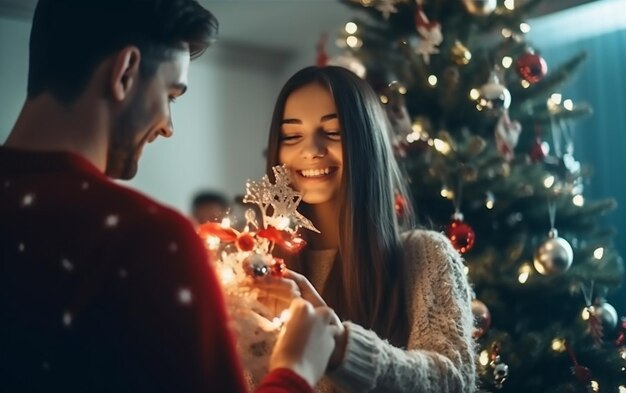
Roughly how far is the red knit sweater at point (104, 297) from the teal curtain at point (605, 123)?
Answer: 2.42 meters

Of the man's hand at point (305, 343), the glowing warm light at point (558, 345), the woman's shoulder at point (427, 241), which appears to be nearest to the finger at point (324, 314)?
the man's hand at point (305, 343)

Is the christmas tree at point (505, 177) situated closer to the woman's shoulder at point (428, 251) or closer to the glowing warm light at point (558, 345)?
the glowing warm light at point (558, 345)

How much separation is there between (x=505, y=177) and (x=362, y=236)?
90 cm

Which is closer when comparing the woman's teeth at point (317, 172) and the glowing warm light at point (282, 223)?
the glowing warm light at point (282, 223)

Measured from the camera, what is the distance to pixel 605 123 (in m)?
3.04

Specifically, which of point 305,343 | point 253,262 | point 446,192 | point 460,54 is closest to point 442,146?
point 446,192

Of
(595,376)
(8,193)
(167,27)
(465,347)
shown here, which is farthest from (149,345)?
(595,376)

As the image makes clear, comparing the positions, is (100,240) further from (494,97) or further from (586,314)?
(586,314)

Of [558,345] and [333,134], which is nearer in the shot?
[333,134]

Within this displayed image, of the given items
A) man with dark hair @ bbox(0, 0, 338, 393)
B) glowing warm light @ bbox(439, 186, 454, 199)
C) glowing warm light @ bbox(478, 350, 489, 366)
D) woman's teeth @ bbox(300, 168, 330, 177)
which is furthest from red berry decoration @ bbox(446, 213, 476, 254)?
man with dark hair @ bbox(0, 0, 338, 393)

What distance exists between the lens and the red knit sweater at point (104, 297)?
2.84 feet

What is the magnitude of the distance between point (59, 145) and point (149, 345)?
288 millimetres

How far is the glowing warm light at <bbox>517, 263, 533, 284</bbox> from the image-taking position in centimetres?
232

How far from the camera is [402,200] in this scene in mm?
1890
